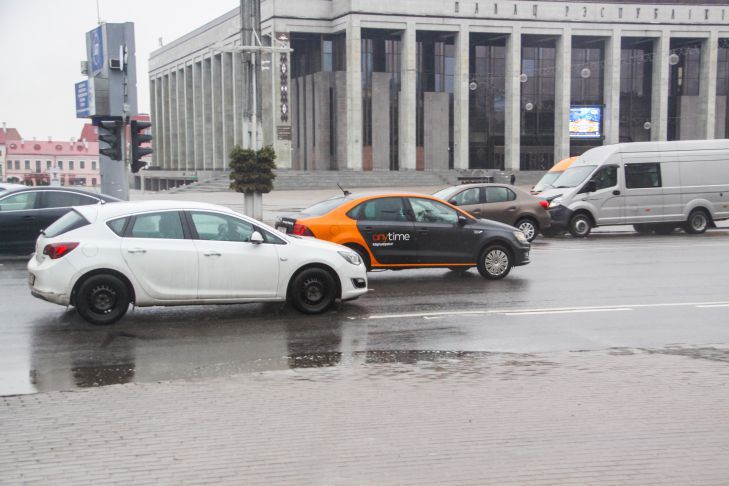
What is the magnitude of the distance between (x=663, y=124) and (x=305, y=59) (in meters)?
32.4

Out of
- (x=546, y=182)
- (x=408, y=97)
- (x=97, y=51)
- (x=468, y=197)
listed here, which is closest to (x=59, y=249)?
(x=468, y=197)

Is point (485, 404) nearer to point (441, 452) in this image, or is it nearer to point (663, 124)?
point (441, 452)

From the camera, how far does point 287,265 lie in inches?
403

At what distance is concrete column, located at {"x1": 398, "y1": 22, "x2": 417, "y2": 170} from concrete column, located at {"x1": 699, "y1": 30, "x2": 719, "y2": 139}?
82.7 feet

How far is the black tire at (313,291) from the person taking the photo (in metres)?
10.4

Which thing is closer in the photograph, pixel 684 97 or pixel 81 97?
pixel 81 97

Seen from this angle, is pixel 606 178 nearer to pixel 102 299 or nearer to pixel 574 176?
pixel 574 176

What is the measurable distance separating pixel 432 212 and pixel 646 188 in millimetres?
11109

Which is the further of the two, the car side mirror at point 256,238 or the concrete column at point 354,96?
the concrete column at point 354,96

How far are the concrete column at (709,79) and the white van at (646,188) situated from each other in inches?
1925

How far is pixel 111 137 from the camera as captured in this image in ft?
62.9

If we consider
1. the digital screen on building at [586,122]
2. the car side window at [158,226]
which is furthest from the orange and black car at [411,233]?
the digital screen on building at [586,122]

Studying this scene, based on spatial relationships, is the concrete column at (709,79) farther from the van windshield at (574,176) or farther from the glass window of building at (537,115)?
the van windshield at (574,176)

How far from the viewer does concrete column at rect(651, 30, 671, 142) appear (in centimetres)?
6612
